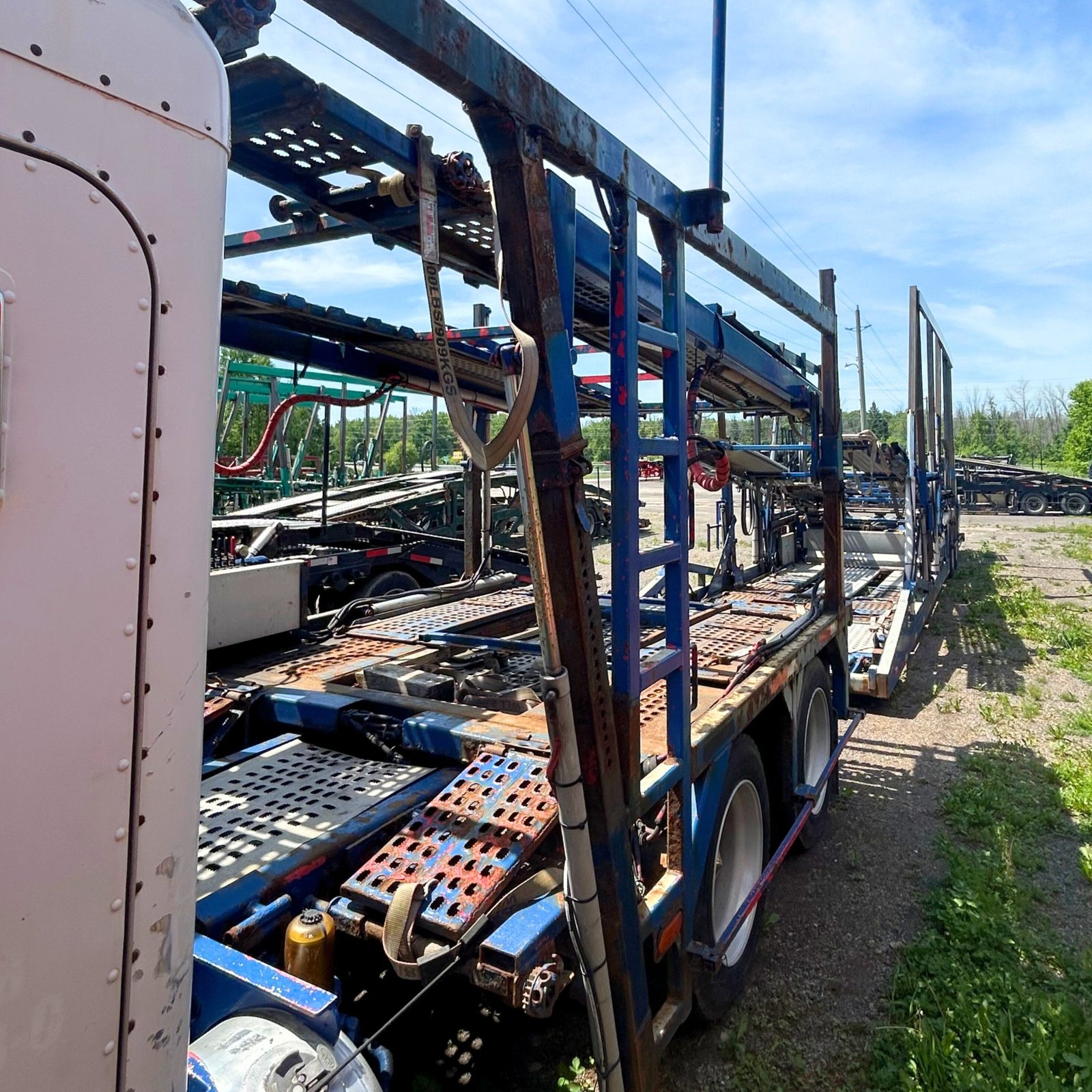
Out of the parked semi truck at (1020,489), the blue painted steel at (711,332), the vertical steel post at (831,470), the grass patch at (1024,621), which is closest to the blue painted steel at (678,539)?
the blue painted steel at (711,332)

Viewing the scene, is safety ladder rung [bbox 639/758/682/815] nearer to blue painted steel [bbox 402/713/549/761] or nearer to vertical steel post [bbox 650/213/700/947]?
vertical steel post [bbox 650/213/700/947]

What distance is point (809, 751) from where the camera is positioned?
4.55m

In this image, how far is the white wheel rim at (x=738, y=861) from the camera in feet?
10.5

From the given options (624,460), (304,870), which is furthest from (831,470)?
(304,870)

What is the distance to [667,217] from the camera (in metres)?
2.53

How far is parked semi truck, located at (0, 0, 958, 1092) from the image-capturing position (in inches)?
39.0

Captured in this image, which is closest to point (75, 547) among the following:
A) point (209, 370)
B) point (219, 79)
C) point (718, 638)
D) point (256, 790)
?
point (209, 370)

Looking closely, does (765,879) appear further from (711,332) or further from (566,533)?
(711,332)

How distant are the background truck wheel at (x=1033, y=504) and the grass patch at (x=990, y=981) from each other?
27.8 meters

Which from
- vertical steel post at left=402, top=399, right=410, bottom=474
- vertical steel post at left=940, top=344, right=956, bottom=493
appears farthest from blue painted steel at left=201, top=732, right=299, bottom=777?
vertical steel post at left=940, top=344, right=956, bottom=493

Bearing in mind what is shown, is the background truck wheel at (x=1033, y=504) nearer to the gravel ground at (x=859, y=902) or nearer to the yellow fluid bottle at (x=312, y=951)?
the gravel ground at (x=859, y=902)

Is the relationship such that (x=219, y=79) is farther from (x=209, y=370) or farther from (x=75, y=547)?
(x=75, y=547)

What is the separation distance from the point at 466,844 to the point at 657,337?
5.09ft

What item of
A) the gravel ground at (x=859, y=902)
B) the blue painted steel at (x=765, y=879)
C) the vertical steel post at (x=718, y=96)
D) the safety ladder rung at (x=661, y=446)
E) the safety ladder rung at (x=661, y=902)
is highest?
the vertical steel post at (x=718, y=96)
